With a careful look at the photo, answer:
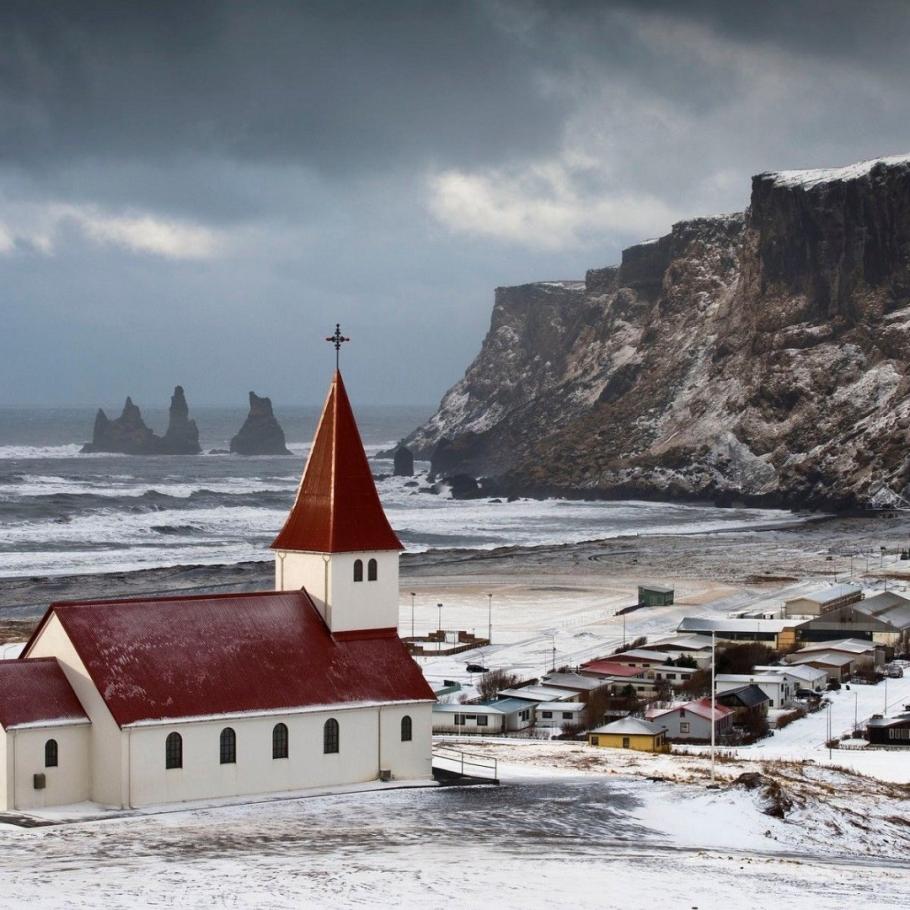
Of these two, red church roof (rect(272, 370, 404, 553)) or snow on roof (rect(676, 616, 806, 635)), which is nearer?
red church roof (rect(272, 370, 404, 553))

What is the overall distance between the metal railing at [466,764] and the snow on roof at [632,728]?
9.56 meters

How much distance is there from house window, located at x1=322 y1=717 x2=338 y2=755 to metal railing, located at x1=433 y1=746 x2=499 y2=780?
12.0 feet

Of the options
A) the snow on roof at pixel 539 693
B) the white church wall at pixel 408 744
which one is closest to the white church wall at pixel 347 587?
the white church wall at pixel 408 744

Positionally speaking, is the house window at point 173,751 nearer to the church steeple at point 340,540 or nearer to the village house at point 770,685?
the church steeple at point 340,540

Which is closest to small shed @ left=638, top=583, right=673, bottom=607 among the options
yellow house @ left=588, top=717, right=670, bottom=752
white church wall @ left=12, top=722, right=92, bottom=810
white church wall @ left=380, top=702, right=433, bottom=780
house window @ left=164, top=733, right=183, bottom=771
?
yellow house @ left=588, top=717, right=670, bottom=752

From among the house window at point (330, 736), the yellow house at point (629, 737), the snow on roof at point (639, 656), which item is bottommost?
the yellow house at point (629, 737)

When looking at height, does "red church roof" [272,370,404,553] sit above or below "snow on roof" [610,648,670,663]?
above

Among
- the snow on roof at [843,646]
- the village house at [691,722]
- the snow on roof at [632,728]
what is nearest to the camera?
the snow on roof at [632,728]

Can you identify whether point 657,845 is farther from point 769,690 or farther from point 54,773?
point 769,690

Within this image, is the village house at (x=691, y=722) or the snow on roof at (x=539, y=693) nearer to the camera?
the village house at (x=691, y=722)

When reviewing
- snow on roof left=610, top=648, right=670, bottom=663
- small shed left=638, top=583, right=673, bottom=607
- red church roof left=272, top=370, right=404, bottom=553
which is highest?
red church roof left=272, top=370, right=404, bottom=553

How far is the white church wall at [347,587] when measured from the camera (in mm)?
41125

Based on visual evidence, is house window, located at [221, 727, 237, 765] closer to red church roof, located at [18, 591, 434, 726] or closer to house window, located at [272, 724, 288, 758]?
red church roof, located at [18, 591, 434, 726]

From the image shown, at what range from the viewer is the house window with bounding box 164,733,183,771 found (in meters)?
→ 37.2
